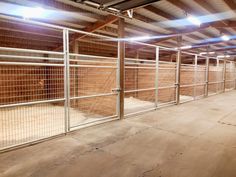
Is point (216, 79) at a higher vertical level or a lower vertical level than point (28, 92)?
higher

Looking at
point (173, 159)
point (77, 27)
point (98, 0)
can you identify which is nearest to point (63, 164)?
point (173, 159)

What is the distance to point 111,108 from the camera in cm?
446

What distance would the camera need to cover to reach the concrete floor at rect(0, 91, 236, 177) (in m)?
1.98

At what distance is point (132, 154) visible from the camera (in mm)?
2391

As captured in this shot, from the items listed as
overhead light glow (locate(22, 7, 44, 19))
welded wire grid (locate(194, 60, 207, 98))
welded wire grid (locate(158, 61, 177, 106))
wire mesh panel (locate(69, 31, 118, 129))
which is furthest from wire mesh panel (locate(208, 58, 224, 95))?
overhead light glow (locate(22, 7, 44, 19))

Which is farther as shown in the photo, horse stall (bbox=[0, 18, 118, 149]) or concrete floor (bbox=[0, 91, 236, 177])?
horse stall (bbox=[0, 18, 118, 149])

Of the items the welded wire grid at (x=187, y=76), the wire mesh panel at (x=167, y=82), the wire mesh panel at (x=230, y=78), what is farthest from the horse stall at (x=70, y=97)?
the wire mesh panel at (x=230, y=78)

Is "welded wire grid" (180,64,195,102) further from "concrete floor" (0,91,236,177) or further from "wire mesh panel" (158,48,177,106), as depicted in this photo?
"concrete floor" (0,91,236,177)

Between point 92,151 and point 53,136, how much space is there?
83cm

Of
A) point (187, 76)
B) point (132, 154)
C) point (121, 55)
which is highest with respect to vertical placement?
point (121, 55)

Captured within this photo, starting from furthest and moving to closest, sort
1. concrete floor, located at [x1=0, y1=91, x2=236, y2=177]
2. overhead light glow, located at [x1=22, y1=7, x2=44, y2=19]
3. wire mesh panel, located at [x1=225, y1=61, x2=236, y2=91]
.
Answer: wire mesh panel, located at [x1=225, y1=61, x2=236, y2=91] → overhead light glow, located at [x1=22, y1=7, x2=44, y2=19] → concrete floor, located at [x1=0, y1=91, x2=236, y2=177]

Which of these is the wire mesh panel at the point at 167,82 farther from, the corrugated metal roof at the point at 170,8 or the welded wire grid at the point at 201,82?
the welded wire grid at the point at 201,82

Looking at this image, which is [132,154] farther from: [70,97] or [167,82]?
[167,82]

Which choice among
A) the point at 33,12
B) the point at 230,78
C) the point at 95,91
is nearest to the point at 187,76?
the point at 95,91
